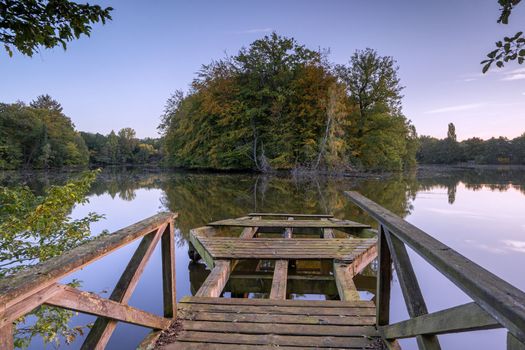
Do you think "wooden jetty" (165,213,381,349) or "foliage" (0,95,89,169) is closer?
"wooden jetty" (165,213,381,349)

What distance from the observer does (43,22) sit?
341 centimetres

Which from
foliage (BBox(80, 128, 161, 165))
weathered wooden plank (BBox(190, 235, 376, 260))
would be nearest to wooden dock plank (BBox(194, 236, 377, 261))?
weathered wooden plank (BBox(190, 235, 376, 260))

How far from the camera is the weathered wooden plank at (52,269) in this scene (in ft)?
3.15

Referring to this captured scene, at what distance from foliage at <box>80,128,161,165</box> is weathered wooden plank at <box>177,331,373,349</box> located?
68.1 m

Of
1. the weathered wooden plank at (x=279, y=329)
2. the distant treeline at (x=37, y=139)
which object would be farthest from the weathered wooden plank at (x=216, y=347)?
the distant treeline at (x=37, y=139)

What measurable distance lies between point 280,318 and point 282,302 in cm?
35

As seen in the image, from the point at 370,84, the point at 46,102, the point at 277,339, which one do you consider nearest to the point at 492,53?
the point at 277,339

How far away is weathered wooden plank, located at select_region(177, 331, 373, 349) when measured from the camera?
7.72 feet

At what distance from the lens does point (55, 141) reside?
4422cm

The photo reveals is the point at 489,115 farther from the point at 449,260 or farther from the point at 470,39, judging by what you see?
the point at 449,260

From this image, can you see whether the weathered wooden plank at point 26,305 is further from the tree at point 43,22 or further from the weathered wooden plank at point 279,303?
the tree at point 43,22

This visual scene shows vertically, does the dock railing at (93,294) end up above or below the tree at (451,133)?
below

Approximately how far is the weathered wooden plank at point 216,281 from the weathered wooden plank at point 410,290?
2.15m

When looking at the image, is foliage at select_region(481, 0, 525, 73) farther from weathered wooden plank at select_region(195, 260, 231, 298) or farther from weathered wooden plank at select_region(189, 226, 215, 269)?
weathered wooden plank at select_region(189, 226, 215, 269)
